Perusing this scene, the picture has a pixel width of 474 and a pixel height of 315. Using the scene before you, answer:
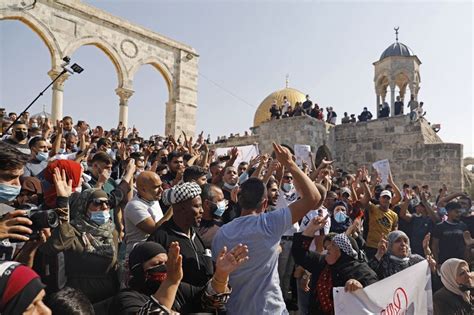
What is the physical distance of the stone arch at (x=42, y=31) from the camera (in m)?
14.3

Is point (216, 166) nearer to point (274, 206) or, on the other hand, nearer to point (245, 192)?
point (274, 206)

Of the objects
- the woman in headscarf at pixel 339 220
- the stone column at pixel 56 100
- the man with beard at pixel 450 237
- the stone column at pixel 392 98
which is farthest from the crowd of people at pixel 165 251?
the stone column at pixel 392 98

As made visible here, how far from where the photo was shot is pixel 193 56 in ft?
68.9

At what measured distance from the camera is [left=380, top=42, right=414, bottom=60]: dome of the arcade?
66.4 feet

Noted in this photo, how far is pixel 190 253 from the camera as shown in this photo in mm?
2695

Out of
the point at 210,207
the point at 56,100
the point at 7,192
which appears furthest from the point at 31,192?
the point at 56,100

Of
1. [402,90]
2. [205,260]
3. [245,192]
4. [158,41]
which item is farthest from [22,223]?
[402,90]

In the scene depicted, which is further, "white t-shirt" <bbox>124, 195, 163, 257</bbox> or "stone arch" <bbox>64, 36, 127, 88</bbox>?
"stone arch" <bbox>64, 36, 127, 88</bbox>

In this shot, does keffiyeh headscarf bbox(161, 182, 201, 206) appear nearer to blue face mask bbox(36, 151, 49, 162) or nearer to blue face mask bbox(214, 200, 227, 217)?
blue face mask bbox(214, 200, 227, 217)

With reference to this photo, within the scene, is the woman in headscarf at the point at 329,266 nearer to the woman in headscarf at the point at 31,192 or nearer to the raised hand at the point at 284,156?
the raised hand at the point at 284,156

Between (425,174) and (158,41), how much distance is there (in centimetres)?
1408

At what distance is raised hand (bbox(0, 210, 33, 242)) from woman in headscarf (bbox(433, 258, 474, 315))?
13.1ft

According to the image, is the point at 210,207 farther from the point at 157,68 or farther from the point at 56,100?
the point at 157,68

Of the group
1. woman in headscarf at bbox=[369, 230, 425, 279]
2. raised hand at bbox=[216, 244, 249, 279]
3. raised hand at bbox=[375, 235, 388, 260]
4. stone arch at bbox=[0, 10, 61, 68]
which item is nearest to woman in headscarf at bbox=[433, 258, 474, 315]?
woman in headscarf at bbox=[369, 230, 425, 279]
